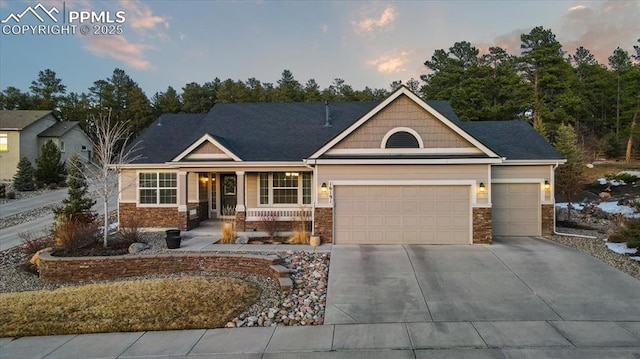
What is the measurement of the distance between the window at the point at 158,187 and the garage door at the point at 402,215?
26.1ft


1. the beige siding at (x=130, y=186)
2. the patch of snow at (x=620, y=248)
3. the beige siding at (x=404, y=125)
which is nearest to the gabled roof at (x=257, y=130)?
the beige siding at (x=130, y=186)

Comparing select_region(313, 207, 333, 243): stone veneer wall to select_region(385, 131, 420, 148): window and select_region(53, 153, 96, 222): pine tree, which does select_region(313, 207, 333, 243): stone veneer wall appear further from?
select_region(53, 153, 96, 222): pine tree

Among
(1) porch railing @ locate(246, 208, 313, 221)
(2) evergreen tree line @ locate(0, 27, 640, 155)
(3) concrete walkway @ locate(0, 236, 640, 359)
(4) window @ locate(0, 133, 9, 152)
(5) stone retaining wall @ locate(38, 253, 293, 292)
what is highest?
(2) evergreen tree line @ locate(0, 27, 640, 155)

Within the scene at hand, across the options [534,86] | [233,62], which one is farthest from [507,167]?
[534,86]

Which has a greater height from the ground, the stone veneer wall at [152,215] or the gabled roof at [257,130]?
the gabled roof at [257,130]

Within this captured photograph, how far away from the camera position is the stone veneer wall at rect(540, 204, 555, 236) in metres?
13.1

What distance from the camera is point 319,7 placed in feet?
60.6

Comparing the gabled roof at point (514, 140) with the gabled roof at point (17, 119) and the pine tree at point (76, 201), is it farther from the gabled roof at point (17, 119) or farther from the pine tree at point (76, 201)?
the gabled roof at point (17, 119)

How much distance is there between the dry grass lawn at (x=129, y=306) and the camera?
250 inches

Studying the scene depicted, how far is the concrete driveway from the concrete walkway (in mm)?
24

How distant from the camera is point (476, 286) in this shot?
8.04 metres

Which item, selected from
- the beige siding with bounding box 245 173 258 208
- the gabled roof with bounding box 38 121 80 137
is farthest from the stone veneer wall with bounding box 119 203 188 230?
the gabled roof with bounding box 38 121 80 137

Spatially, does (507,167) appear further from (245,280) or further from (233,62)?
(233,62)

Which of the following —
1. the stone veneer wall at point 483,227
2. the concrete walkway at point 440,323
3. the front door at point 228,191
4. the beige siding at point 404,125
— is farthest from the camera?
the front door at point 228,191
